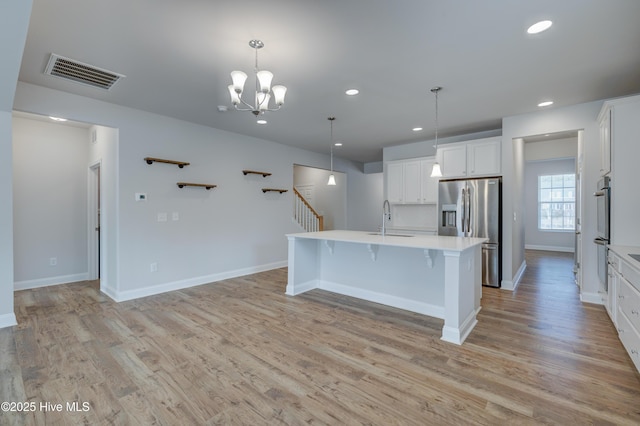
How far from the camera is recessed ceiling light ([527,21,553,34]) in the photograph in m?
2.23

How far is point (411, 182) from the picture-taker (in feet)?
19.9

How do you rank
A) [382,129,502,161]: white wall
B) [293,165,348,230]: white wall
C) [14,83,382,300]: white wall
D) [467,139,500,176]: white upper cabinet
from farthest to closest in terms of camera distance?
[293,165,348,230]: white wall → [382,129,502,161]: white wall → [467,139,500,176]: white upper cabinet → [14,83,382,300]: white wall

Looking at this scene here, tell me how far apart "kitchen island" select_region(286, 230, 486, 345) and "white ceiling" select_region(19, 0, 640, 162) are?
179cm

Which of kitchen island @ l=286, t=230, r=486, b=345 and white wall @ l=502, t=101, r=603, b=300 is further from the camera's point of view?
white wall @ l=502, t=101, r=603, b=300

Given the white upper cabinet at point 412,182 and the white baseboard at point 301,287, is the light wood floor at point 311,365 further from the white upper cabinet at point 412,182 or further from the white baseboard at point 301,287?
the white upper cabinet at point 412,182

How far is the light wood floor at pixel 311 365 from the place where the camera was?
1861 mm

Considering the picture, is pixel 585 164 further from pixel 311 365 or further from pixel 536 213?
pixel 536 213

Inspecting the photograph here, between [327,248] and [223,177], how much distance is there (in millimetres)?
2314

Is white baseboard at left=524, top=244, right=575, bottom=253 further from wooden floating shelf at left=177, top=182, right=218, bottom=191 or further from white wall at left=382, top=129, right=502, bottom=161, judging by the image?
wooden floating shelf at left=177, top=182, right=218, bottom=191

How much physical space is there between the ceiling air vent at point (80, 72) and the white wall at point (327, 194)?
569cm

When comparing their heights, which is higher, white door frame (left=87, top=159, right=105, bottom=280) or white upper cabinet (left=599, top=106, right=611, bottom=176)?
white upper cabinet (left=599, top=106, right=611, bottom=176)

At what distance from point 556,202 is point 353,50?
8.99 m

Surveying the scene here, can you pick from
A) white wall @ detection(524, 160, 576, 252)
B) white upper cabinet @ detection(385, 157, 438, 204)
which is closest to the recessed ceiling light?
white upper cabinet @ detection(385, 157, 438, 204)

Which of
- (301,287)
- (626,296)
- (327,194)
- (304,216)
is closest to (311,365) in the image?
(301,287)
